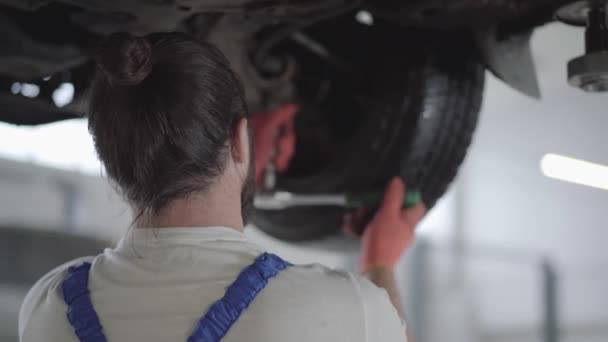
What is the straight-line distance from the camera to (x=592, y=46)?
913mm

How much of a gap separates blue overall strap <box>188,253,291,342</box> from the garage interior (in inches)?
100

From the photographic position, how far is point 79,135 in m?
3.53

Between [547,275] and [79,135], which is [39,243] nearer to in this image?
[79,135]

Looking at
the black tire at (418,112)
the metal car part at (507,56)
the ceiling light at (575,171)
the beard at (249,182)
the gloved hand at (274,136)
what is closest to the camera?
the beard at (249,182)

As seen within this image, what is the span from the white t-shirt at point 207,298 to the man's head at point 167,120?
0.05 m

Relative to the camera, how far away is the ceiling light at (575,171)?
4199 millimetres

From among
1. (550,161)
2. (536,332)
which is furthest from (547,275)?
(550,161)

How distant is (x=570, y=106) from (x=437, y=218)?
1.41 m

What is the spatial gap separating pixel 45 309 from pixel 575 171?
14.4ft

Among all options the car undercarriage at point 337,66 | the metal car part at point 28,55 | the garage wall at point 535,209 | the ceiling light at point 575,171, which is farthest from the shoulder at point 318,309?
the ceiling light at point 575,171

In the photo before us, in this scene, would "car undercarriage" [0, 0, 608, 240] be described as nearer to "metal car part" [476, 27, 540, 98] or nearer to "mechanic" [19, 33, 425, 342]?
"metal car part" [476, 27, 540, 98]

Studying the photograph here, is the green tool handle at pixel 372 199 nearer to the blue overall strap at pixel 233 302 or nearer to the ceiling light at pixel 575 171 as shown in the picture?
the blue overall strap at pixel 233 302

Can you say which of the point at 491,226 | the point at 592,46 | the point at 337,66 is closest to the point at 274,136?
the point at 337,66

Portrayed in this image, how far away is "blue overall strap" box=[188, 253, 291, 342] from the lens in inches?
24.4
